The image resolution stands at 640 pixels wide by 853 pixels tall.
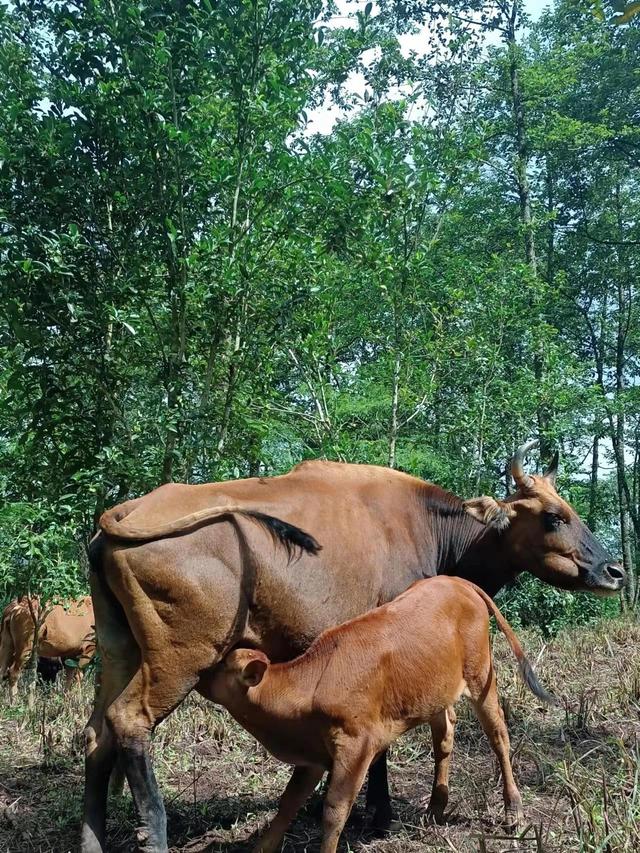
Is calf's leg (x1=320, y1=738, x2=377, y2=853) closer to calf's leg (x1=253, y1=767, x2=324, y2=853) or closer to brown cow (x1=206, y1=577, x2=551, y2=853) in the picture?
brown cow (x1=206, y1=577, x2=551, y2=853)

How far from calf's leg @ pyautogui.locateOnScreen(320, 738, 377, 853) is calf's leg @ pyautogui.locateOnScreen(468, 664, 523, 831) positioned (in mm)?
1171

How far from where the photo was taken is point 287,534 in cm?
523

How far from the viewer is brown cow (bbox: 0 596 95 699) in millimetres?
12898

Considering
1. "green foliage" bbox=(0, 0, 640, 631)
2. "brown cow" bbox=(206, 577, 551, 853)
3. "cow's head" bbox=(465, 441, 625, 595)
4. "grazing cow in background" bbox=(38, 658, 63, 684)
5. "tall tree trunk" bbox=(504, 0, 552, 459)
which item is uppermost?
"tall tree trunk" bbox=(504, 0, 552, 459)

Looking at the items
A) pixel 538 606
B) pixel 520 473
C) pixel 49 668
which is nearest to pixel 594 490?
pixel 538 606

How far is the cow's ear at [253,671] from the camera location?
14.9 ft

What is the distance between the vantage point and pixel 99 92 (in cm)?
650

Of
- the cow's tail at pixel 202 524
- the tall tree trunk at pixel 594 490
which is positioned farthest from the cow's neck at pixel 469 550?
the tall tree trunk at pixel 594 490

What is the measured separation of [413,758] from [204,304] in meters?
4.16

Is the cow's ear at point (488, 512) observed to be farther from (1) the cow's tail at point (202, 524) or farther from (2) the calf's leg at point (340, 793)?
(2) the calf's leg at point (340, 793)

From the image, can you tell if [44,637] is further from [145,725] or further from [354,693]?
[354,693]

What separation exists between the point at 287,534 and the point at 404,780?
2.54m

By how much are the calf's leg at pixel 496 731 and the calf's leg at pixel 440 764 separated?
25cm

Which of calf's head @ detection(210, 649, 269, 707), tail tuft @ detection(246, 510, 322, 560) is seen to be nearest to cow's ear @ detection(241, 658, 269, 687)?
calf's head @ detection(210, 649, 269, 707)
